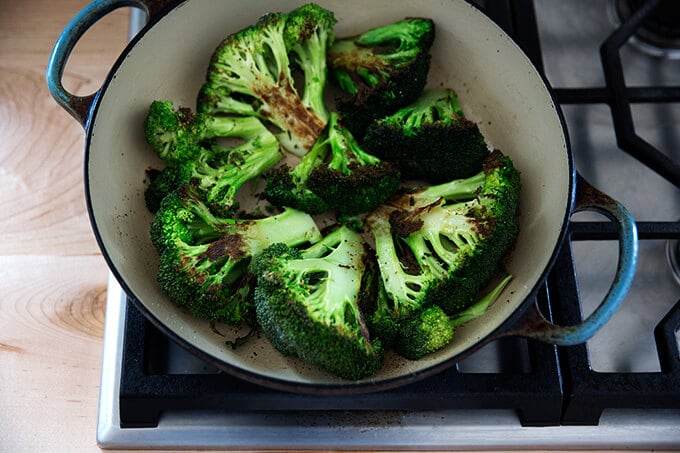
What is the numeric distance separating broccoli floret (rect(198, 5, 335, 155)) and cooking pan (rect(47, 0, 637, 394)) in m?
0.05

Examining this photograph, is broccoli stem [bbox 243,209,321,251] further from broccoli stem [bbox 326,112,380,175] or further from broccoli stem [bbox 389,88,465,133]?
broccoli stem [bbox 389,88,465,133]

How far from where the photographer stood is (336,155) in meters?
1.23

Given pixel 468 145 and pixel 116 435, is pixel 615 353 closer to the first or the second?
pixel 468 145

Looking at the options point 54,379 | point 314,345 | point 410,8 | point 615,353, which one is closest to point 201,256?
point 314,345

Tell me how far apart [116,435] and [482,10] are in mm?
854

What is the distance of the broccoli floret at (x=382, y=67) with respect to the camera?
126 centimetres

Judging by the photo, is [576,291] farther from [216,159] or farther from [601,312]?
[216,159]

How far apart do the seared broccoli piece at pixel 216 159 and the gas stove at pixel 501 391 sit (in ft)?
0.64

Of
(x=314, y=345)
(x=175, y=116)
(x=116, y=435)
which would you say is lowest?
(x=116, y=435)

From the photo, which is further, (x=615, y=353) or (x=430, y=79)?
(x=430, y=79)

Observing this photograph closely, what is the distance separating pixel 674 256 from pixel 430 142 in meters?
0.45

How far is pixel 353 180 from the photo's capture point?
119 cm

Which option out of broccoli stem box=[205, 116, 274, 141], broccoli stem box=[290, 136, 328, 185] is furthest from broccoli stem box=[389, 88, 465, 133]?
broccoli stem box=[205, 116, 274, 141]

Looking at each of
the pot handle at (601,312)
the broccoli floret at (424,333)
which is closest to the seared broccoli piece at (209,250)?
the broccoli floret at (424,333)
